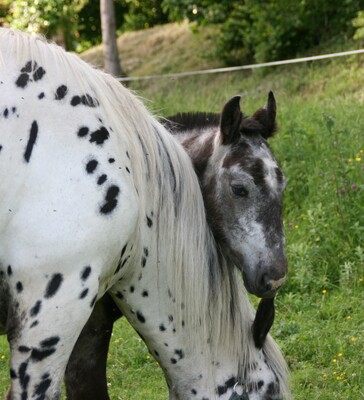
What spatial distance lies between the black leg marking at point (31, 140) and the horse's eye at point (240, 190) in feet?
2.85

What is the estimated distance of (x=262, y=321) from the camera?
12.2 feet

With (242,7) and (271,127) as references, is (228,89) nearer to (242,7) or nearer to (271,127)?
(242,7)

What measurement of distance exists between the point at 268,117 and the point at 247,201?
1.42 feet

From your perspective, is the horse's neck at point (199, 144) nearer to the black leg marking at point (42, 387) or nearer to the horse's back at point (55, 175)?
the horse's back at point (55, 175)

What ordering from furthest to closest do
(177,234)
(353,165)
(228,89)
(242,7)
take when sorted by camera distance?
(242,7) → (228,89) → (353,165) → (177,234)

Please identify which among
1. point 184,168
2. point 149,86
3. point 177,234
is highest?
point 184,168

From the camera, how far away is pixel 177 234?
11.2ft

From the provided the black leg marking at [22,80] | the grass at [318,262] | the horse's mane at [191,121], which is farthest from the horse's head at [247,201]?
the grass at [318,262]

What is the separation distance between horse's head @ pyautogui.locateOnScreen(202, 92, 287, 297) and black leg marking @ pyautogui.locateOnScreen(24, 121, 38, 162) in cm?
83

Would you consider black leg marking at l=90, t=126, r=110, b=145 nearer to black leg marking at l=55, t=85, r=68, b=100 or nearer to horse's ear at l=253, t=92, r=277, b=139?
black leg marking at l=55, t=85, r=68, b=100

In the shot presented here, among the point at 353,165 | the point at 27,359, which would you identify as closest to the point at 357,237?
the point at 353,165

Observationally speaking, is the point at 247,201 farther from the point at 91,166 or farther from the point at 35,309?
the point at 35,309

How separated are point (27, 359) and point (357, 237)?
3.71 metres

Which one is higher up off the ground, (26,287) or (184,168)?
(184,168)
